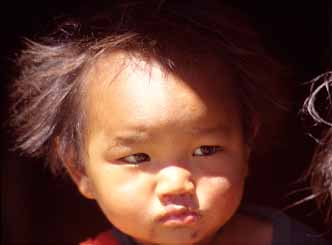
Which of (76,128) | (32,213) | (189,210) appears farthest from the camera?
(32,213)

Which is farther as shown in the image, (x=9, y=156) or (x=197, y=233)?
(x=9, y=156)

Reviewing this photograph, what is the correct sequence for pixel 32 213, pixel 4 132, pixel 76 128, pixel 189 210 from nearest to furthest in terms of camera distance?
pixel 189 210 → pixel 76 128 → pixel 4 132 → pixel 32 213

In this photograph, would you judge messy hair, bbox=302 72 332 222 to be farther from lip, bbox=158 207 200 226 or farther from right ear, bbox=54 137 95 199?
right ear, bbox=54 137 95 199

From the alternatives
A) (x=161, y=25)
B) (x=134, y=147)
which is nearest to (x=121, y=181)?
(x=134, y=147)

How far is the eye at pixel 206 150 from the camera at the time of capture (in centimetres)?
111

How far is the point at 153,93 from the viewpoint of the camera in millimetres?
1078

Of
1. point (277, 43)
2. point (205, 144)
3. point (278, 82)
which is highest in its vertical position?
point (277, 43)

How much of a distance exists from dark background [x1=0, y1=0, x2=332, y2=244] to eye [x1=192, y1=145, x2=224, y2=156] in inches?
12.5

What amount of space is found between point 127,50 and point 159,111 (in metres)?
0.12

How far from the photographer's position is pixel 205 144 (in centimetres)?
110

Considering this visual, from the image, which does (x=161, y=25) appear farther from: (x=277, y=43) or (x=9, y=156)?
(x=9, y=156)

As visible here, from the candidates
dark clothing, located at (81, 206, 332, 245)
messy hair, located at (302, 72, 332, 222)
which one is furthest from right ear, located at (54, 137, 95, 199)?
messy hair, located at (302, 72, 332, 222)

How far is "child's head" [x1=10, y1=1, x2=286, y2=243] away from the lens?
1.08 meters

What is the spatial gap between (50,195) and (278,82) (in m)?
0.62
